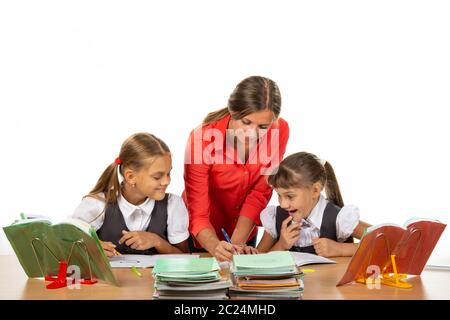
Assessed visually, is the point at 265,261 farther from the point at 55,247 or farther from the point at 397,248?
the point at 55,247

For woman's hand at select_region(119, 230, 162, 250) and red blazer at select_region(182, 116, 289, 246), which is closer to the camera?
woman's hand at select_region(119, 230, 162, 250)

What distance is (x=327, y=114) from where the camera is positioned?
4.11m

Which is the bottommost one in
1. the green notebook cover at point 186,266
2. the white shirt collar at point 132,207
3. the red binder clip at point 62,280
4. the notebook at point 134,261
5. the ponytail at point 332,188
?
the notebook at point 134,261

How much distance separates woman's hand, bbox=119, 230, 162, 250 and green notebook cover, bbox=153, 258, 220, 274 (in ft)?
1.49

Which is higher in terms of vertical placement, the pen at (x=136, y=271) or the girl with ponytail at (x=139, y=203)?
the girl with ponytail at (x=139, y=203)

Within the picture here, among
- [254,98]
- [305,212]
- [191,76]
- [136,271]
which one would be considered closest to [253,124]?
[254,98]

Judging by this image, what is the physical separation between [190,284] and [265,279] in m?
0.20

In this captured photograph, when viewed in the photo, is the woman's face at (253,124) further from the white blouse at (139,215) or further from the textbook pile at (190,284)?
the textbook pile at (190,284)

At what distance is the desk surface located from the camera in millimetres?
1771

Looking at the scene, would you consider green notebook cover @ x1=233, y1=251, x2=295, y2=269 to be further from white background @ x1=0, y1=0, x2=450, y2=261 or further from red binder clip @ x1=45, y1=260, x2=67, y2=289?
white background @ x1=0, y1=0, x2=450, y2=261

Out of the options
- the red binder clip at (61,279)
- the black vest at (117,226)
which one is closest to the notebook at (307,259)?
the black vest at (117,226)

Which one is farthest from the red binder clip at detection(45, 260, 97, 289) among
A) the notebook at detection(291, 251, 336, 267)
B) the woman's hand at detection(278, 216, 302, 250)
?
the woman's hand at detection(278, 216, 302, 250)

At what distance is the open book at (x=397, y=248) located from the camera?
6.20ft

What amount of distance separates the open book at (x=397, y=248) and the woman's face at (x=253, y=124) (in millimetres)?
604
